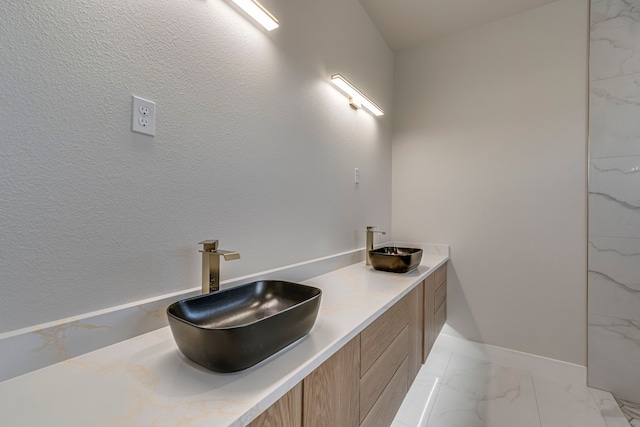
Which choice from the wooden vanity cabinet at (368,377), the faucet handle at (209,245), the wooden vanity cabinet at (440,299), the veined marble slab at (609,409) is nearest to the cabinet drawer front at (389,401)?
the wooden vanity cabinet at (368,377)

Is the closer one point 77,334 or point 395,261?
point 77,334

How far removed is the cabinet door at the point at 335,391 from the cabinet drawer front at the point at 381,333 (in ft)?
0.19

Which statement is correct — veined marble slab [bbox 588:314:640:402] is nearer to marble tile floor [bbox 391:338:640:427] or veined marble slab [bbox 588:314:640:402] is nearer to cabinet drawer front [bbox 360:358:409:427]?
marble tile floor [bbox 391:338:640:427]

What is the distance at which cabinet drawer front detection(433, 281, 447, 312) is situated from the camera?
1.98m

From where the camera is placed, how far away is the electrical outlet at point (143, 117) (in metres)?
0.80

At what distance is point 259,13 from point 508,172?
6.77ft

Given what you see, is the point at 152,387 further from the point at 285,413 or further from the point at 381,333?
the point at 381,333

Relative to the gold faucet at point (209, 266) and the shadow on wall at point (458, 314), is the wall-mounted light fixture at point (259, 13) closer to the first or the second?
the gold faucet at point (209, 266)

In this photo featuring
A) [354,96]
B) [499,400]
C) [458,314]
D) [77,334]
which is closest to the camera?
[77,334]

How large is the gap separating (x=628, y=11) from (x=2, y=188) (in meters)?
3.21

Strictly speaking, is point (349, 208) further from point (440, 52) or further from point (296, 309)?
point (440, 52)

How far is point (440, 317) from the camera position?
2104mm

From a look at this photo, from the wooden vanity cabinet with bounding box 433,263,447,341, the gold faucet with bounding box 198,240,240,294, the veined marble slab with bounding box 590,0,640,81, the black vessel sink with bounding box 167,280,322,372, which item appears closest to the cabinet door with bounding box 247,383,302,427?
the black vessel sink with bounding box 167,280,322,372

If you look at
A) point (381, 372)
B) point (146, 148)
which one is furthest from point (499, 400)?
point (146, 148)
